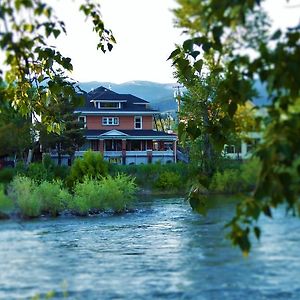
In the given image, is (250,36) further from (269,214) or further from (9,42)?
(9,42)

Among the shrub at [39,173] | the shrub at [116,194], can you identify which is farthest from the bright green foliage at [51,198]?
the shrub at [39,173]

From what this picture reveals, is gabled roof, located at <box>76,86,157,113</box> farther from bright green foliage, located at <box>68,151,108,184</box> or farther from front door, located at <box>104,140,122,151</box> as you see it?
bright green foliage, located at <box>68,151,108,184</box>

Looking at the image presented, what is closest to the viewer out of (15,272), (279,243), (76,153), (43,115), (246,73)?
(246,73)

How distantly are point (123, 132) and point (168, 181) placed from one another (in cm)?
805

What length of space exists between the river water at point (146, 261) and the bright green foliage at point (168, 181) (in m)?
6.55

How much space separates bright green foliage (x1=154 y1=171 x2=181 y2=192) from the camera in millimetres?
19312

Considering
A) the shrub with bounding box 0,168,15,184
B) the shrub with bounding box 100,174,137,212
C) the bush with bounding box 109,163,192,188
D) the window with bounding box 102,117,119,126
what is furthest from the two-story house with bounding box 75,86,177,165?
the shrub with bounding box 100,174,137,212

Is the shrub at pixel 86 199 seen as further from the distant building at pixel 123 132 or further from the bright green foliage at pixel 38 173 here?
the distant building at pixel 123 132

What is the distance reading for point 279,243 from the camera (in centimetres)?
958

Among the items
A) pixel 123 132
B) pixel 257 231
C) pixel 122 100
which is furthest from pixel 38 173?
pixel 257 231

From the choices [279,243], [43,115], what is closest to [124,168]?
[279,243]

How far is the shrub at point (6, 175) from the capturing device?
16891 mm

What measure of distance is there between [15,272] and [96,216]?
642 centimetres

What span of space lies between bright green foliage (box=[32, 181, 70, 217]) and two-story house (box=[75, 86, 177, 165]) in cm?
1034
